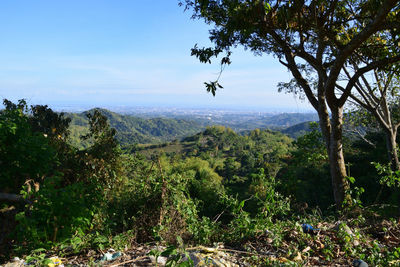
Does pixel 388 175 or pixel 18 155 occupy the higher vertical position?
pixel 18 155

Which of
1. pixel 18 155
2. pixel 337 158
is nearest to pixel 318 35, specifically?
pixel 337 158

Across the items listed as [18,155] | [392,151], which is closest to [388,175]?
[392,151]

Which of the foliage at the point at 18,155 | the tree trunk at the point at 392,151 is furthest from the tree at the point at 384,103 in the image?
the foliage at the point at 18,155

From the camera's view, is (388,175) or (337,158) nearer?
(388,175)

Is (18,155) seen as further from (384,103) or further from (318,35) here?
(384,103)

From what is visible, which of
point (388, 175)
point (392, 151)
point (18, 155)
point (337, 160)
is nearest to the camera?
point (18, 155)

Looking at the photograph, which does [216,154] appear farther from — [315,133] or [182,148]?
[315,133]

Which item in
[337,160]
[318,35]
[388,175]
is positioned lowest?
[388,175]

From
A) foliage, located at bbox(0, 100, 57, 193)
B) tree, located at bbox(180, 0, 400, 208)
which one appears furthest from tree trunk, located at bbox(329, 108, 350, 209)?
foliage, located at bbox(0, 100, 57, 193)

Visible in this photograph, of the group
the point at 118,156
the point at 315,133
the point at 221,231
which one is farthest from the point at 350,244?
A: the point at 315,133

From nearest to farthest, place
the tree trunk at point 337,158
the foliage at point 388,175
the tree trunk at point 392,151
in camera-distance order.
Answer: the foliage at point 388,175 < the tree trunk at point 337,158 < the tree trunk at point 392,151

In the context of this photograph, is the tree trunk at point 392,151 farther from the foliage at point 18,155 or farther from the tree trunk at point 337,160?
the foliage at point 18,155

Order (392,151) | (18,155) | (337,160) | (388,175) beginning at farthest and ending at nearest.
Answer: (392,151)
(337,160)
(388,175)
(18,155)

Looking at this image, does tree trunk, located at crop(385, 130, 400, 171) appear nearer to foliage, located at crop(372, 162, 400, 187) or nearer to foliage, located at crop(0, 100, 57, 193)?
foliage, located at crop(372, 162, 400, 187)
